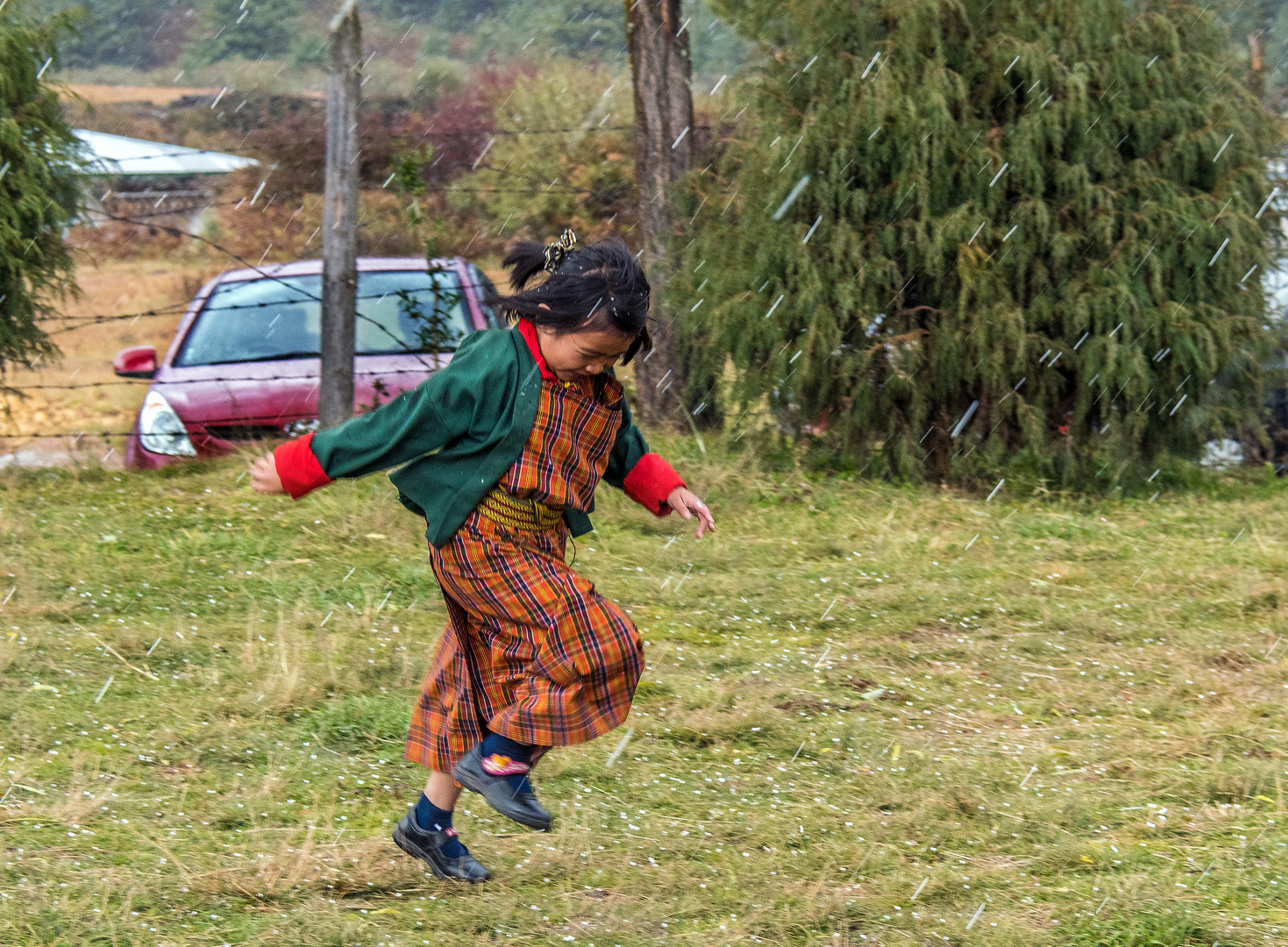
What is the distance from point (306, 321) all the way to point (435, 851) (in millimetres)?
6442

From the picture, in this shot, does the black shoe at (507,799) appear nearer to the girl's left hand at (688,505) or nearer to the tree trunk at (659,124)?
the girl's left hand at (688,505)

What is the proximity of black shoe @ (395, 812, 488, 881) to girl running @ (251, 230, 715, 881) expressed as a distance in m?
0.22

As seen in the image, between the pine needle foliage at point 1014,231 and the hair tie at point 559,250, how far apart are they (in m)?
4.94

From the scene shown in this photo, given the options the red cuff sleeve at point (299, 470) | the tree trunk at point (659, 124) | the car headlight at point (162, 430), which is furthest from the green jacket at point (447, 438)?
the tree trunk at point (659, 124)

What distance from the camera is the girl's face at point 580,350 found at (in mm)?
2896

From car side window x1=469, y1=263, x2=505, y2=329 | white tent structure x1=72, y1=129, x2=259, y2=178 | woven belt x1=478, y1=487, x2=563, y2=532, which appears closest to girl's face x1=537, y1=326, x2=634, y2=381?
woven belt x1=478, y1=487, x2=563, y2=532

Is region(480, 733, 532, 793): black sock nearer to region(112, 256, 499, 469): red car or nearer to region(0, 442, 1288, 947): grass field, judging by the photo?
region(0, 442, 1288, 947): grass field

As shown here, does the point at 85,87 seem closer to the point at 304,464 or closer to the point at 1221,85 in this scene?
the point at 1221,85

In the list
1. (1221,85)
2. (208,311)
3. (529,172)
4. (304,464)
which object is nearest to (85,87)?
(529,172)

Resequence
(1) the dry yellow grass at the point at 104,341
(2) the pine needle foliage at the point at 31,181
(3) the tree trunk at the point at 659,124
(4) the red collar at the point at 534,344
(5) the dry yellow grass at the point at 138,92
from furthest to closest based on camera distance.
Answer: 1. (5) the dry yellow grass at the point at 138,92
2. (1) the dry yellow grass at the point at 104,341
3. (3) the tree trunk at the point at 659,124
4. (2) the pine needle foliage at the point at 31,181
5. (4) the red collar at the point at 534,344

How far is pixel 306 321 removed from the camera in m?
8.98

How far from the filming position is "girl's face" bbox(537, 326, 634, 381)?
9.50 feet

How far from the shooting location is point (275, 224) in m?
27.0

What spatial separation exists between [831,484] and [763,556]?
4.91ft
